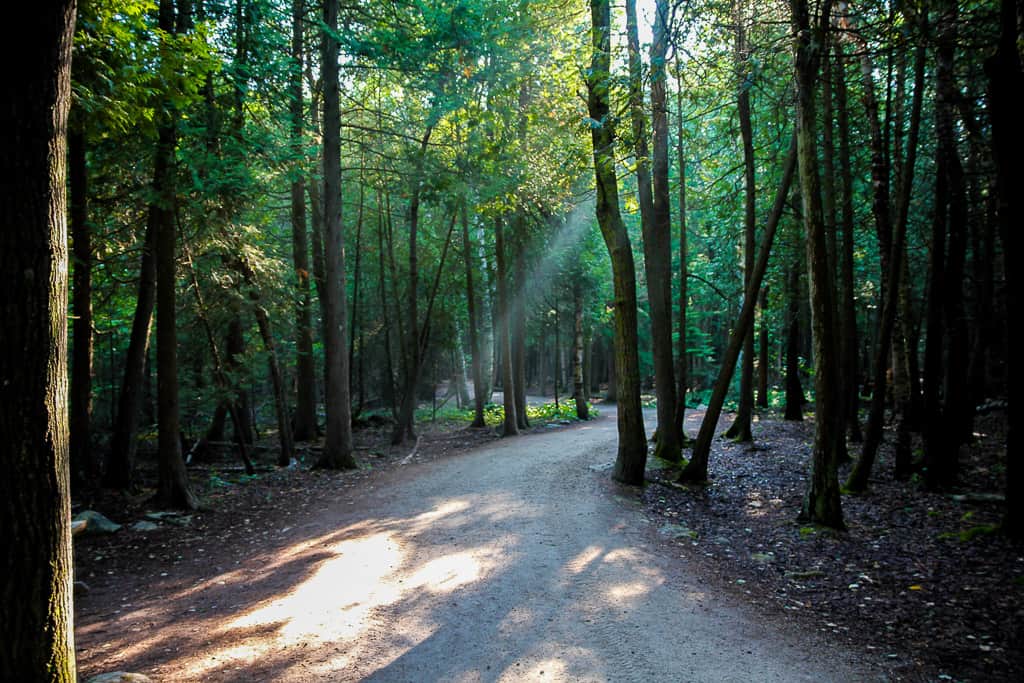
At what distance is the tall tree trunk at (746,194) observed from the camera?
9.02 metres

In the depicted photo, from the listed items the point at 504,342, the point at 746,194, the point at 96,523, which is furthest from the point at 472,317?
the point at 96,523

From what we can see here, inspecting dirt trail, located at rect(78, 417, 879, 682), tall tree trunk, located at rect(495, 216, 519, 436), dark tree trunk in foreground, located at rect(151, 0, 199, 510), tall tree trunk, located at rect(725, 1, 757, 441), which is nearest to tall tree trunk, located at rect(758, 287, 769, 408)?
tall tree trunk, located at rect(725, 1, 757, 441)

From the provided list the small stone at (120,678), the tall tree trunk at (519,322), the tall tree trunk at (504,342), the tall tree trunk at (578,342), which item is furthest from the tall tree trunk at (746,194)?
the small stone at (120,678)

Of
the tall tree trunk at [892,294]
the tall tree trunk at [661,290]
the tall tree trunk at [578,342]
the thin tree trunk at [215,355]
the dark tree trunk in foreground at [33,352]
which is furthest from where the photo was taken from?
the tall tree trunk at [578,342]

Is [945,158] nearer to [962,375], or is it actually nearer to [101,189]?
[962,375]

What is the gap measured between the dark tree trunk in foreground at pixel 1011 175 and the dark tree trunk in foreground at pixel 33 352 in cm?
812

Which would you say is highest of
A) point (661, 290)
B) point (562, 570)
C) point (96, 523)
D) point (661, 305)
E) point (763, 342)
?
point (661, 290)

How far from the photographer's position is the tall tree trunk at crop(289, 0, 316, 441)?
11367 millimetres

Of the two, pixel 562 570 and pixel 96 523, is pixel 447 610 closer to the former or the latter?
pixel 562 570

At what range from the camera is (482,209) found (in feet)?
41.5

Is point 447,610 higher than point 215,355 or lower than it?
lower

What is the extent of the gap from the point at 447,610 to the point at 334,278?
8988 millimetres

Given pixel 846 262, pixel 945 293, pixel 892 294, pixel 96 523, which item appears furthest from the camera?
pixel 846 262

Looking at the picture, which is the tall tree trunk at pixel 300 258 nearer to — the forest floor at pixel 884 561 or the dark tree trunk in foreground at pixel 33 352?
the dark tree trunk in foreground at pixel 33 352
